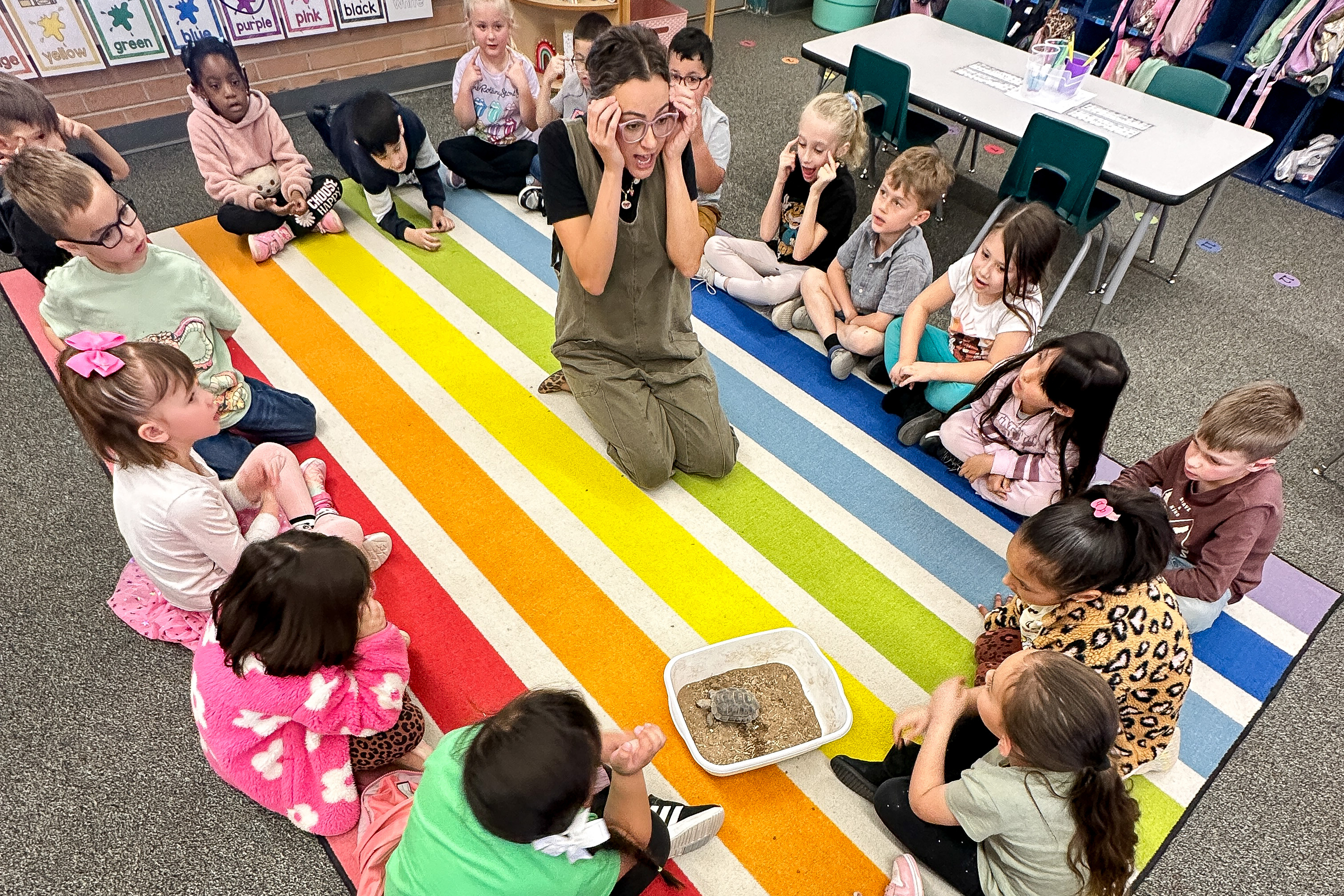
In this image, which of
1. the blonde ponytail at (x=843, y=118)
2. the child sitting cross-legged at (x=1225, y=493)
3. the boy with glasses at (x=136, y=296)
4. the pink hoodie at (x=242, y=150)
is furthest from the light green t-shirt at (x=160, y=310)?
the child sitting cross-legged at (x=1225, y=493)

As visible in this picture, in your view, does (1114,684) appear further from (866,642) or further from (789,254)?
(789,254)

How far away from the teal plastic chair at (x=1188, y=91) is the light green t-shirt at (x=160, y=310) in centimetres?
358

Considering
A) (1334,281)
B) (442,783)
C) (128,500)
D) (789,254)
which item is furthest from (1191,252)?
(128,500)

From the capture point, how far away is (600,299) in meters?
2.25

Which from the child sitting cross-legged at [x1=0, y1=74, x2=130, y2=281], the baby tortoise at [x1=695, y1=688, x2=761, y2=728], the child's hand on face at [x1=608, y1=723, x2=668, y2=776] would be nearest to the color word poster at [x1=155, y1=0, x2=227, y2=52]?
the child sitting cross-legged at [x1=0, y1=74, x2=130, y2=281]

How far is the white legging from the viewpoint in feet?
9.71

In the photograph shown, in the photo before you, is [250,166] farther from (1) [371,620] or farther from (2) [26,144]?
(1) [371,620]

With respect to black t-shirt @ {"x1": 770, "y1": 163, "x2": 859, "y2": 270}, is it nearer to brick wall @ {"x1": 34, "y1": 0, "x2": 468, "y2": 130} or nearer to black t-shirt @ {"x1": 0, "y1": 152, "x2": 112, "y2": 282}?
black t-shirt @ {"x1": 0, "y1": 152, "x2": 112, "y2": 282}

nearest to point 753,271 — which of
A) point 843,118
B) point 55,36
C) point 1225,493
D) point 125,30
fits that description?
point 843,118

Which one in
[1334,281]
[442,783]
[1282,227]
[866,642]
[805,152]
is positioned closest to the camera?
[442,783]

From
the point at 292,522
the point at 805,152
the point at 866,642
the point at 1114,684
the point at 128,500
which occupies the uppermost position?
the point at 805,152

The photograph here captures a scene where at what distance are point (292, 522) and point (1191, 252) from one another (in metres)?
3.95

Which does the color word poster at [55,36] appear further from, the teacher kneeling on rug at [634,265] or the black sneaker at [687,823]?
the black sneaker at [687,823]

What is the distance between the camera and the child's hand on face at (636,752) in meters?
1.32
